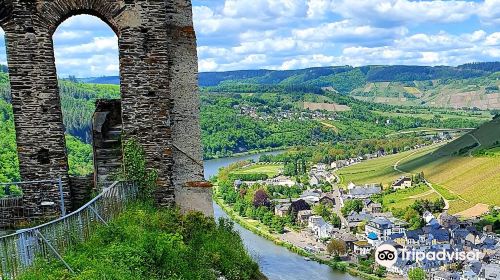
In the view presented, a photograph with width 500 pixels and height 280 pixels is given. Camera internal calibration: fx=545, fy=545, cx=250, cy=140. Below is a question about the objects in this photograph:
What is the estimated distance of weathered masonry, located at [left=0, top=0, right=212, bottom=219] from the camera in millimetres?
11156

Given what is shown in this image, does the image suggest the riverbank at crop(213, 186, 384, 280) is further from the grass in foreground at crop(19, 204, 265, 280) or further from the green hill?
the grass in foreground at crop(19, 204, 265, 280)

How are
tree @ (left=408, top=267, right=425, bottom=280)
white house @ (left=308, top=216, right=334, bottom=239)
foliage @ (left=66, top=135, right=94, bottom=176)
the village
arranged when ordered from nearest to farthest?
foliage @ (left=66, top=135, right=94, bottom=176) → tree @ (left=408, top=267, right=425, bottom=280) → the village → white house @ (left=308, top=216, right=334, bottom=239)

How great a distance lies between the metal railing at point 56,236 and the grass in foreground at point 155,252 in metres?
0.18

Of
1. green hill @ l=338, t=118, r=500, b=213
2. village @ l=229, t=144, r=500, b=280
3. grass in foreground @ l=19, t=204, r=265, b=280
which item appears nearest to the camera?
grass in foreground @ l=19, t=204, r=265, b=280

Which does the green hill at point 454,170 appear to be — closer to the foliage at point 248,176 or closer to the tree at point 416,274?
the foliage at point 248,176

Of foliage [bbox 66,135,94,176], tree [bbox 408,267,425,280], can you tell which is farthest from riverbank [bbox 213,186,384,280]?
foliage [bbox 66,135,94,176]

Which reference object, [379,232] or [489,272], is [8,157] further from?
[379,232]

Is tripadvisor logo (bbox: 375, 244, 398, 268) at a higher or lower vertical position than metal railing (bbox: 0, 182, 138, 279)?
lower

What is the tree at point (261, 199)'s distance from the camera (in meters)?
95.5

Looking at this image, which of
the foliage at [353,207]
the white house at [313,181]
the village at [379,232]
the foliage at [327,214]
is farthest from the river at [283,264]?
the white house at [313,181]

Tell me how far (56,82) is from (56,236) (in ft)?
13.9

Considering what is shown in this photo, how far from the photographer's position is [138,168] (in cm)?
1162

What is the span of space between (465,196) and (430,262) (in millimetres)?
29842

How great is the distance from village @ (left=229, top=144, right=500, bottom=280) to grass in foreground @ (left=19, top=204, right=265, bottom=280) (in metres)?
50.6
